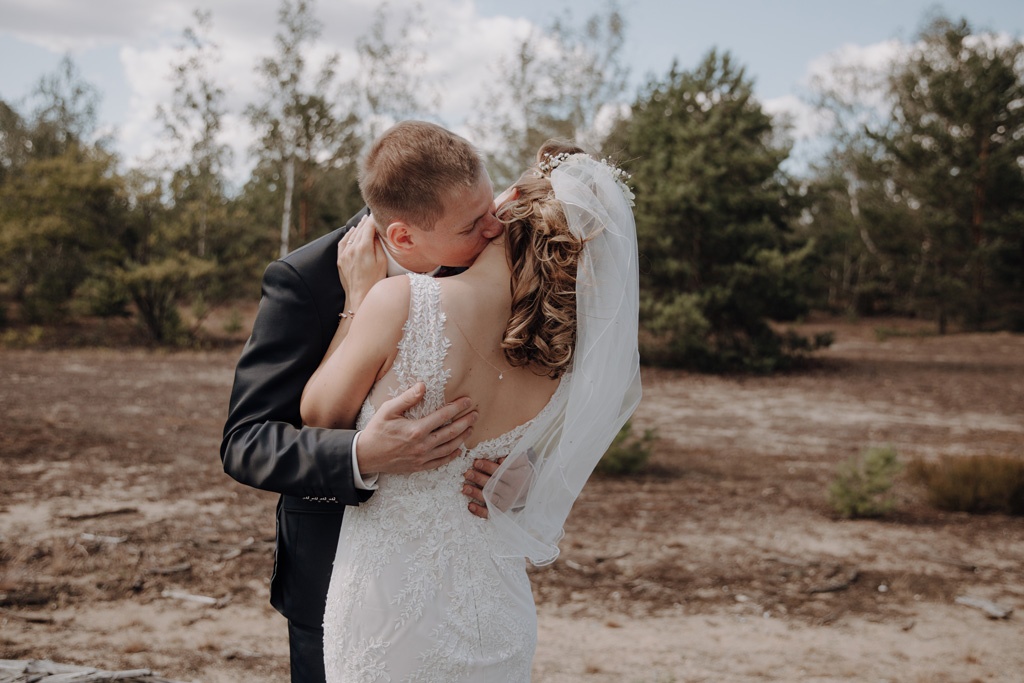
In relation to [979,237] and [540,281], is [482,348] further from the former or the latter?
[979,237]

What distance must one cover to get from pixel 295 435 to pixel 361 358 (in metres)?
0.29

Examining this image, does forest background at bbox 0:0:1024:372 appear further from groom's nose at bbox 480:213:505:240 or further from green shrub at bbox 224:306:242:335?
groom's nose at bbox 480:213:505:240

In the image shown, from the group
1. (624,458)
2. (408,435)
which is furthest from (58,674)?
(624,458)

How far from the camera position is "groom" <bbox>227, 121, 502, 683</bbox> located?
181 centimetres

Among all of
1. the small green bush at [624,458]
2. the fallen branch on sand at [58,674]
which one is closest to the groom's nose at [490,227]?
the fallen branch on sand at [58,674]

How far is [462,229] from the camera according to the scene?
1.88 metres

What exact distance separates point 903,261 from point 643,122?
1530 centimetres

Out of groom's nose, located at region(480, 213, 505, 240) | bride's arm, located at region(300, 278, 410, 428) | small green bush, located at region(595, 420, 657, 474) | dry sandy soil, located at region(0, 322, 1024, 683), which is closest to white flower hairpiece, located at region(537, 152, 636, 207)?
groom's nose, located at region(480, 213, 505, 240)

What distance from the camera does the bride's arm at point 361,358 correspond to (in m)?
1.82

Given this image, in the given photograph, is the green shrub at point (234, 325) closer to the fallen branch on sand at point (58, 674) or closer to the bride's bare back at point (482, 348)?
the fallen branch on sand at point (58, 674)

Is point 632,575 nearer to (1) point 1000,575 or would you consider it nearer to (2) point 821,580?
(2) point 821,580

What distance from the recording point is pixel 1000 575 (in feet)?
21.0

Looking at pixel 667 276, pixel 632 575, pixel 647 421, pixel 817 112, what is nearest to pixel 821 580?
pixel 632 575

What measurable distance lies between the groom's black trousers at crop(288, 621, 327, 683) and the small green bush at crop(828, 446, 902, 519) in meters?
6.55
